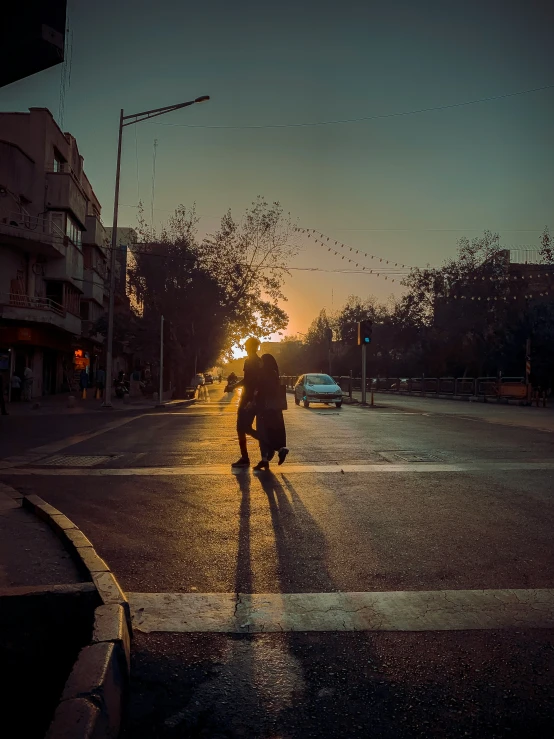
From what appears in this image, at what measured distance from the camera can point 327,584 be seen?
4.15m

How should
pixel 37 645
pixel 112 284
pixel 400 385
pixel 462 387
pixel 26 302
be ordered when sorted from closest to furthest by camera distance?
pixel 37 645
pixel 112 284
pixel 26 302
pixel 462 387
pixel 400 385

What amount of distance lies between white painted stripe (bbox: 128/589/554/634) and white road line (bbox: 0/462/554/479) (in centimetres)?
488

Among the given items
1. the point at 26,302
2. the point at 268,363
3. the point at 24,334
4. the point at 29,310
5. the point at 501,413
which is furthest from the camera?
the point at 24,334

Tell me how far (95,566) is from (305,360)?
110 metres

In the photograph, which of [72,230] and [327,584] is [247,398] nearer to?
[327,584]

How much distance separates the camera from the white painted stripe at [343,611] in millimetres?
3443

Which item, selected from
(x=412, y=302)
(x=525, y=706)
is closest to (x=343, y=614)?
(x=525, y=706)

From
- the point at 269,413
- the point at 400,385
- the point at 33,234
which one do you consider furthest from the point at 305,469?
the point at 400,385

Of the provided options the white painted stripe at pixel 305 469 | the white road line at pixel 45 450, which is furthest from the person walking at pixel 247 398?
the white road line at pixel 45 450

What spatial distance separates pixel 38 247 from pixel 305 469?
28355mm

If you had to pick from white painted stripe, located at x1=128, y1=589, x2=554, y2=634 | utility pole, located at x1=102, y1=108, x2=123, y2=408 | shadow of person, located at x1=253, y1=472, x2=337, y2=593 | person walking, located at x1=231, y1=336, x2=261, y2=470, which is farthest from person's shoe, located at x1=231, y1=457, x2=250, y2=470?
utility pole, located at x1=102, y1=108, x2=123, y2=408

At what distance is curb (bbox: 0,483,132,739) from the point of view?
218 cm

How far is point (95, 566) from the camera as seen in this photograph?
3947 millimetres

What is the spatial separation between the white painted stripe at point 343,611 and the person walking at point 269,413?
17.3ft
